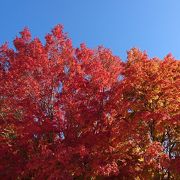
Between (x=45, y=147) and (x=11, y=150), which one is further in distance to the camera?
(x=11, y=150)

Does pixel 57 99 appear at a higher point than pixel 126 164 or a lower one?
higher

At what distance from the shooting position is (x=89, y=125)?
1919 cm

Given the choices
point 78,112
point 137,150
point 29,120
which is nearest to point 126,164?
point 137,150

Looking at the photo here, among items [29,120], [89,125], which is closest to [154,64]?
[89,125]

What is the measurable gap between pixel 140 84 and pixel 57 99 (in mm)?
6936

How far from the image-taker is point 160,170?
Answer: 22.7 m

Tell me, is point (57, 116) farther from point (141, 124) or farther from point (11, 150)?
point (141, 124)

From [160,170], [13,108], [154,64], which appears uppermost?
[154,64]

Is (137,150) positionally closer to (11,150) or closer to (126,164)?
(126,164)

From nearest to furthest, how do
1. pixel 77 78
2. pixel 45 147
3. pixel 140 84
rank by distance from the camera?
pixel 45 147, pixel 77 78, pixel 140 84

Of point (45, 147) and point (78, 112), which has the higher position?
point (78, 112)

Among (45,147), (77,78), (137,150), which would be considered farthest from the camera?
(137,150)

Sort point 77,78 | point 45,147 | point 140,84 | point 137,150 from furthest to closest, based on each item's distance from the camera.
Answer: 1. point 140,84
2. point 137,150
3. point 77,78
4. point 45,147

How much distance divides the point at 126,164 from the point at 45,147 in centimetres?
588
